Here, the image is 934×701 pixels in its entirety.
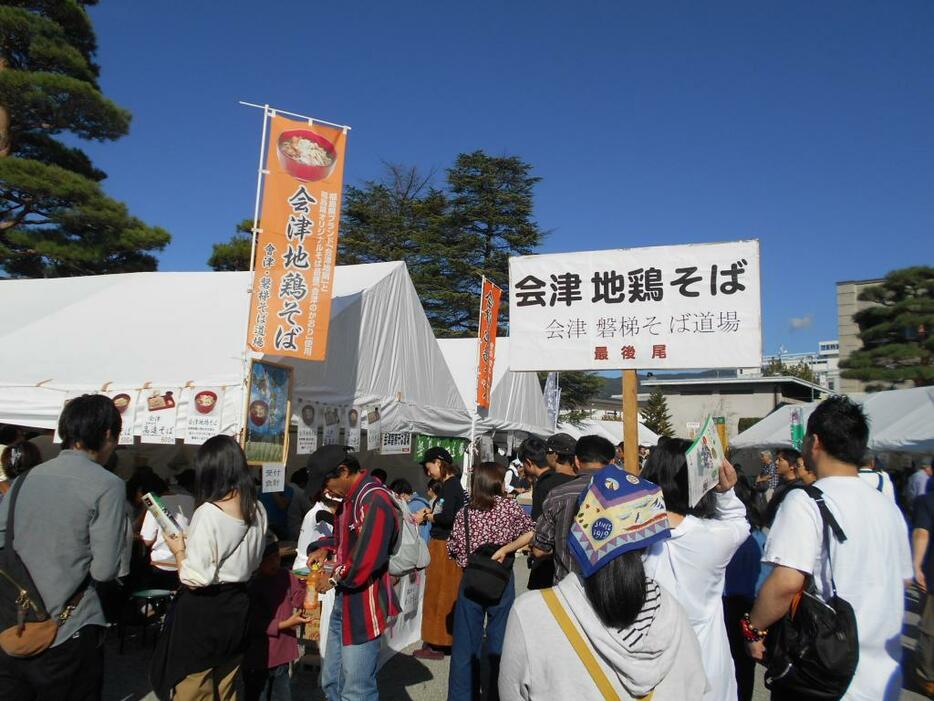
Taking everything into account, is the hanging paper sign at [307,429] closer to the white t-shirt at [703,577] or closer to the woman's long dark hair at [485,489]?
the woman's long dark hair at [485,489]

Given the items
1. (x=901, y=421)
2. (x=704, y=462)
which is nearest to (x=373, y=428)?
(x=704, y=462)

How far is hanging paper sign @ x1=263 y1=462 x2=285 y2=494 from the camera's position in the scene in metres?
5.59

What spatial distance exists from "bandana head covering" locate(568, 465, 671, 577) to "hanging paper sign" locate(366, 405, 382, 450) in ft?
18.7

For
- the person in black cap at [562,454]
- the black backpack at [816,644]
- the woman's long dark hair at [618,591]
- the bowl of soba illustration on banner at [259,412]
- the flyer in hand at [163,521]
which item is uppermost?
the bowl of soba illustration on banner at [259,412]

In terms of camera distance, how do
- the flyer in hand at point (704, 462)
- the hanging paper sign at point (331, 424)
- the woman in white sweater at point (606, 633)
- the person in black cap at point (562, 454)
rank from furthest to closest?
the hanging paper sign at point (331, 424), the person in black cap at point (562, 454), the flyer in hand at point (704, 462), the woman in white sweater at point (606, 633)

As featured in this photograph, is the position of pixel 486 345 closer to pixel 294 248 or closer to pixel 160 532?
pixel 294 248

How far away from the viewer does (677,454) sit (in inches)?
107

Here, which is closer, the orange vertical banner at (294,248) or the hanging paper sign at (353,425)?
the orange vertical banner at (294,248)

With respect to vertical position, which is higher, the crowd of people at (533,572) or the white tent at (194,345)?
the white tent at (194,345)

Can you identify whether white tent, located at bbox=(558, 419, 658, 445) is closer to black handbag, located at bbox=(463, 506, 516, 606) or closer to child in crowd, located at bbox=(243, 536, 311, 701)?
black handbag, located at bbox=(463, 506, 516, 606)

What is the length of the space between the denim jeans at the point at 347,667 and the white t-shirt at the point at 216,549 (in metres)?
0.70

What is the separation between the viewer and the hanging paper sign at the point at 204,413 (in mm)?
5531

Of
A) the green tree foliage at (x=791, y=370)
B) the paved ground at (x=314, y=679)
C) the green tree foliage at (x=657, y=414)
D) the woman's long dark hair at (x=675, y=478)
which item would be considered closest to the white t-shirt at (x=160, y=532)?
the paved ground at (x=314, y=679)

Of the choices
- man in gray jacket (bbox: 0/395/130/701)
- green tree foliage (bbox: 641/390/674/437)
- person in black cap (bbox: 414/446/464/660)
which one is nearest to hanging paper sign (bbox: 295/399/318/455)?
person in black cap (bbox: 414/446/464/660)
